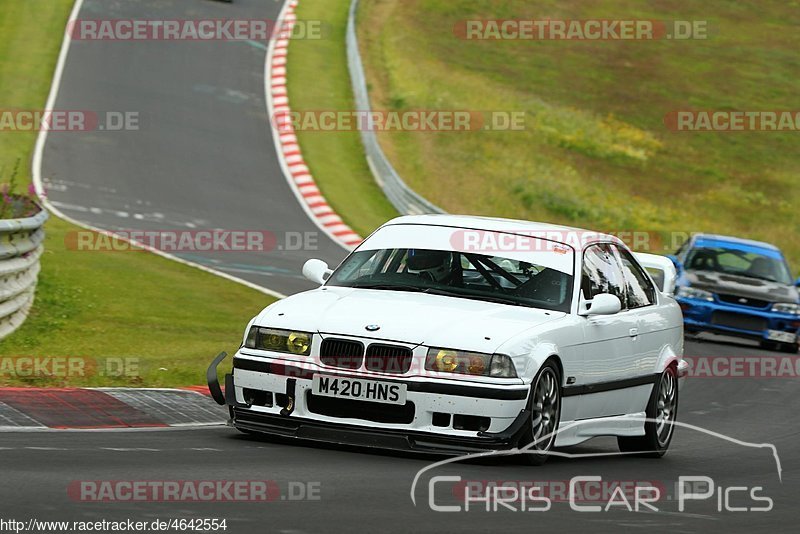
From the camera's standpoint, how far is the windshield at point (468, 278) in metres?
9.45

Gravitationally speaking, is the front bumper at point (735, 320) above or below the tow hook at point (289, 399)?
below

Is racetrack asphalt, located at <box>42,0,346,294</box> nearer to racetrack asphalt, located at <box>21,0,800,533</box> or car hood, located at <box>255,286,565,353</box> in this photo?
racetrack asphalt, located at <box>21,0,800,533</box>

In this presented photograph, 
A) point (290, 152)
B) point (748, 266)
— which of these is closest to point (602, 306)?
point (748, 266)

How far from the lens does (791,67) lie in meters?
50.9

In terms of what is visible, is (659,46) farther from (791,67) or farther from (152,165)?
(152,165)

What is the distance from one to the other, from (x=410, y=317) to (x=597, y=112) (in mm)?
34239

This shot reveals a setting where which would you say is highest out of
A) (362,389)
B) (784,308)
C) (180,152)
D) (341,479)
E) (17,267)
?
(180,152)

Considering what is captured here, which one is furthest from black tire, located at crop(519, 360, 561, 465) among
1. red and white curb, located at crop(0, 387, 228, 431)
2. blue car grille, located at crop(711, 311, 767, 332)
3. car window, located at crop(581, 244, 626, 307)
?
blue car grille, located at crop(711, 311, 767, 332)

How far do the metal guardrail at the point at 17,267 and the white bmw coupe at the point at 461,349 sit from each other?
446 centimetres

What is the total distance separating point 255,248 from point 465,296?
1418 centimetres

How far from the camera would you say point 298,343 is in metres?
8.62

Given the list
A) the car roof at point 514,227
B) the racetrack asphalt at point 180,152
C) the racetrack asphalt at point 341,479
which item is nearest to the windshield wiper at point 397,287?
the car roof at point 514,227

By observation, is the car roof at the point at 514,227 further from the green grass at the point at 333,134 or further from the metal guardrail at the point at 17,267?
the green grass at the point at 333,134

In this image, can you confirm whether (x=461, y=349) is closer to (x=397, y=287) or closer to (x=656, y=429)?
(x=397, y=287)
